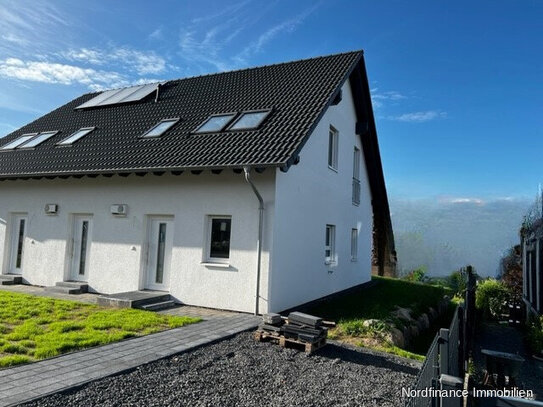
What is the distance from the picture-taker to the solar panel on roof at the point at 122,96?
15.2 meters

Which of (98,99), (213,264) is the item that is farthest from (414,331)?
(98,99)

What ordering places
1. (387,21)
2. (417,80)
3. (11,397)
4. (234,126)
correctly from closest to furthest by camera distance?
(11,397) < (234,126) < (387,21) < (417,80)

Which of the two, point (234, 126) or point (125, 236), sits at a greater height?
point (234, 126)

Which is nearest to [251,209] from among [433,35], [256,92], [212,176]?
[212,176]

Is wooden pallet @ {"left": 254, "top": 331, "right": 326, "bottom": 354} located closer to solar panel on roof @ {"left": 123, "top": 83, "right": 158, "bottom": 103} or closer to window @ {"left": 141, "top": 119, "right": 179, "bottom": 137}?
window @ {"left": 141, "top": 119, "right": 179, "bottom": 137}

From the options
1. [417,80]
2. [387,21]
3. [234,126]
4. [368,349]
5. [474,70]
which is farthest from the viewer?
[417,80]

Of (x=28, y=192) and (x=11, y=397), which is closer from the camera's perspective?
(x=11, y=397)

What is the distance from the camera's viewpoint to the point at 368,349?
7.02m

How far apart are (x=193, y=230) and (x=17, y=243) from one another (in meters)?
7.15

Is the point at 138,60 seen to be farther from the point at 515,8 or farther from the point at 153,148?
the point at 515,8

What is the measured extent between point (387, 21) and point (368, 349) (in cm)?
914

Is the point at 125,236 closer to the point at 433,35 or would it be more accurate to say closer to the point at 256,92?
the point at 256,92

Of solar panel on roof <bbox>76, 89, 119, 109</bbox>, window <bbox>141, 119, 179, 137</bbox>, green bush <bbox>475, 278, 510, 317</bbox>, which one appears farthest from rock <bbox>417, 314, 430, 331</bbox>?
solar panel on roof <bbox>76, 89, 119, 109</bbox>

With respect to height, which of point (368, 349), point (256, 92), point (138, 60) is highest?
point (138, 60)
